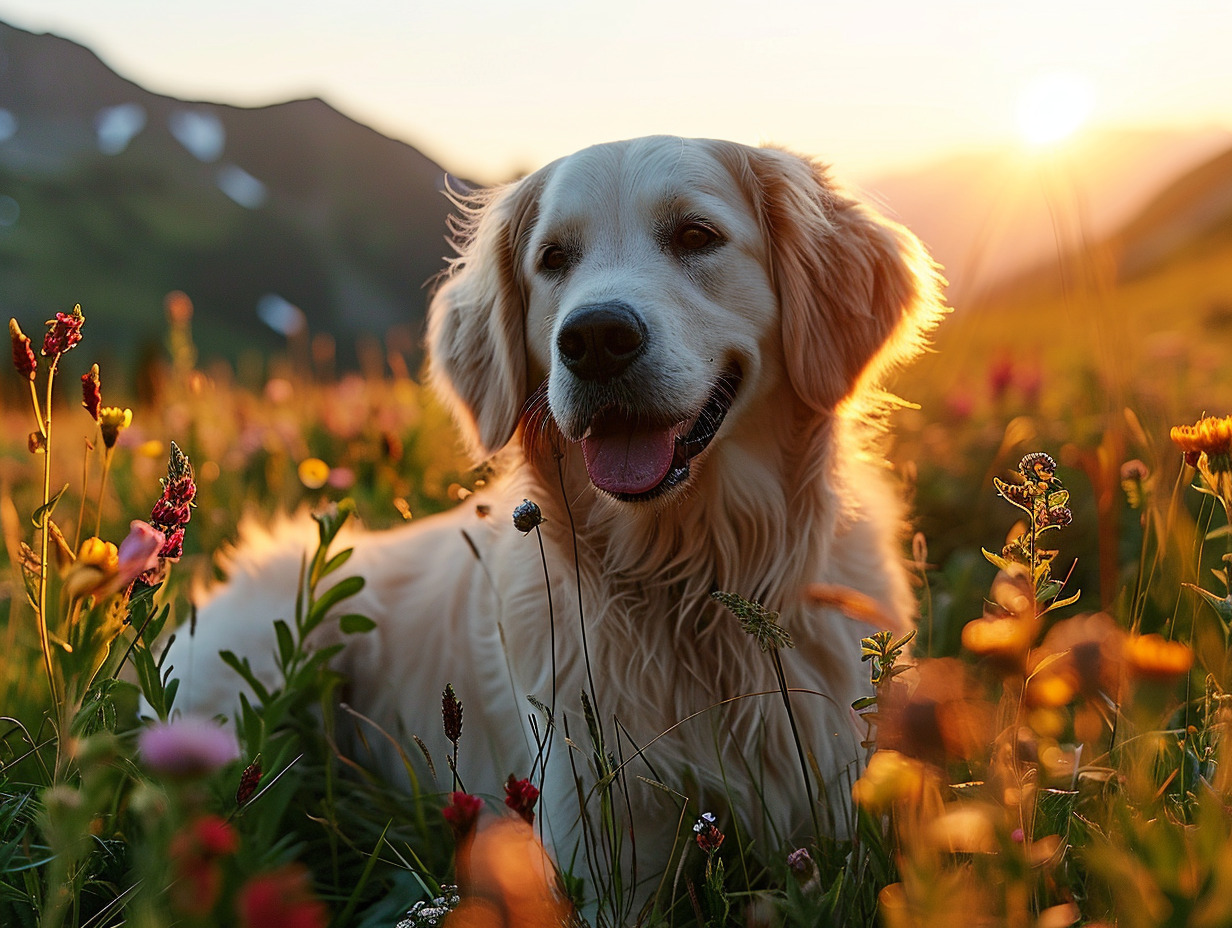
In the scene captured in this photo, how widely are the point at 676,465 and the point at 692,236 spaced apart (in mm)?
579

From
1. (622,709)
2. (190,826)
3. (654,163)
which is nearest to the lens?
(190,826)

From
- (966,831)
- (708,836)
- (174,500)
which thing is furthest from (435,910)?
(966,831)

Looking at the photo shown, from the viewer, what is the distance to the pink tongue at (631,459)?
7.07 ft

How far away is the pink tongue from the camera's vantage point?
2154mm

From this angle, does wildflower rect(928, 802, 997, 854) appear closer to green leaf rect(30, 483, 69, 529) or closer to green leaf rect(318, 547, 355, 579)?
green leaf rect(30, 483, 69, 529)

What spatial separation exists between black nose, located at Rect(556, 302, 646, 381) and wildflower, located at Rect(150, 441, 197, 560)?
91cm

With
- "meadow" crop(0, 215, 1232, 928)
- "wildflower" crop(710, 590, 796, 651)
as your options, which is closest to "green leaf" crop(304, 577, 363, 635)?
"meadow" crop(0, 215, 1232, 928)

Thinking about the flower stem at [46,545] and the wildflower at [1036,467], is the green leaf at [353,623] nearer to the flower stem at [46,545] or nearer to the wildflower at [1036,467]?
the flower stem at [46,545]

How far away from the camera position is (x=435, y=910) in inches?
49.9

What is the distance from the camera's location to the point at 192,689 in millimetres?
2936

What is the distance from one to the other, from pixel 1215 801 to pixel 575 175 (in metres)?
2.01

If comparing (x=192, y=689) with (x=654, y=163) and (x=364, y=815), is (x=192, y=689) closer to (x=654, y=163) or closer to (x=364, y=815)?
(x=364, y=815)

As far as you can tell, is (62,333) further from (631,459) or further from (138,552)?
(631,459)

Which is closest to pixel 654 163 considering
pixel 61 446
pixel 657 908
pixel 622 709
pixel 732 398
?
pixel 732 398
